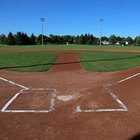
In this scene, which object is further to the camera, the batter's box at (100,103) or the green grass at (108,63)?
the green grass at (108,63)

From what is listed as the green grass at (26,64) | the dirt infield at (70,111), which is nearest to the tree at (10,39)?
the green grass at (26,64)

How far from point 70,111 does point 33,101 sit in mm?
1332

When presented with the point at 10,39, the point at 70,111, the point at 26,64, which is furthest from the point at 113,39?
the point at 70,111

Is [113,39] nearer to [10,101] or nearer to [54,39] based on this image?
[54,39]

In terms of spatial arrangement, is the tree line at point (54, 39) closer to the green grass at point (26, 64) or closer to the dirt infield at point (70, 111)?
the green grass at point (26, 64)

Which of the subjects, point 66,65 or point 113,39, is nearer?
point 66,65

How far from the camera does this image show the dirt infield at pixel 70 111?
14.0 feet

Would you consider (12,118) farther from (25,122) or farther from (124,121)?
(124,121)

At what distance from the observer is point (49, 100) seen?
640cm

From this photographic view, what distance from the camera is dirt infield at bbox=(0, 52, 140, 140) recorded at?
4.27m

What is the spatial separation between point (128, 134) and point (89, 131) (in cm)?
72

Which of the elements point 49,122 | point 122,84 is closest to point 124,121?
point 49,122

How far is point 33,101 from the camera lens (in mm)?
6312

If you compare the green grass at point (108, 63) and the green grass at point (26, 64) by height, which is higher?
the green grass at point (108, 63)
